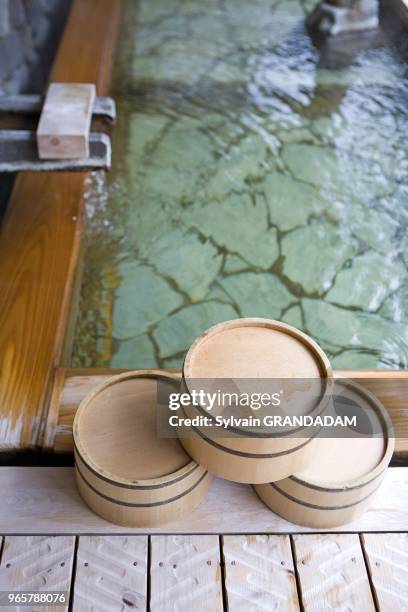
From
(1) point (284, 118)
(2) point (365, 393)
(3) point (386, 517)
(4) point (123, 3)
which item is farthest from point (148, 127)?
(3) point (386, 517)

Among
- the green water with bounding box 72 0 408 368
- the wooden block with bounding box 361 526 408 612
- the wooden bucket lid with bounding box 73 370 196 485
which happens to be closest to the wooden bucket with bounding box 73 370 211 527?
the wooden bucket lid with bounding box 73 370 196 485

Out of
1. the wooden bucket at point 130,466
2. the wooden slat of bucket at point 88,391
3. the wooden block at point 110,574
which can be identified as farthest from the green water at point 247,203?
the wooden block at point 110,574

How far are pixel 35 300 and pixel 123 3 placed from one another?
14.2ft

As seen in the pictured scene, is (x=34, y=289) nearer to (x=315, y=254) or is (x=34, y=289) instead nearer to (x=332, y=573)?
(x=315, y=254)

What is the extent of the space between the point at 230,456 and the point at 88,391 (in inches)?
29.8

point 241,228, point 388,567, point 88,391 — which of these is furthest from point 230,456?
point 241,228

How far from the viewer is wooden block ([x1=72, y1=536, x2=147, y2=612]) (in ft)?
5.43

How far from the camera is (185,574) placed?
1.72 meters

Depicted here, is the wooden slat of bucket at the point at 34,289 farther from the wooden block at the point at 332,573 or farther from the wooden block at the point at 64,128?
the wooden block at the point at 332,573

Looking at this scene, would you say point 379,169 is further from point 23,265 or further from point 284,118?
point 23,265

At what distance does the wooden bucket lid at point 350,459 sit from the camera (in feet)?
5.71

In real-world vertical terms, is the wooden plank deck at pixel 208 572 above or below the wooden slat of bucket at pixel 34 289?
below

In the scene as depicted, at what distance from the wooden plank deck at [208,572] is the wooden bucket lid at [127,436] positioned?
23 centimetres
